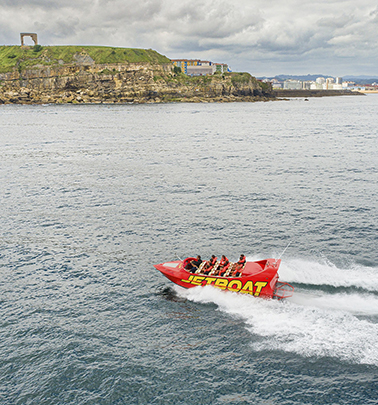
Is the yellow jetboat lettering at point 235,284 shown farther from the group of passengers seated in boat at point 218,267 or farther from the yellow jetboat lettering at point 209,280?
the yellow jetboat lettering at point 209,280

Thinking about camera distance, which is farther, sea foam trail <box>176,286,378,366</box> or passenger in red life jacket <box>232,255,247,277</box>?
passenger in red life jacket <box>232,255,247,277</box>

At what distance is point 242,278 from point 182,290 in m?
4.38

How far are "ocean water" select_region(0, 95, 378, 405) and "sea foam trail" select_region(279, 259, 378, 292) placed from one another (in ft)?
0.41

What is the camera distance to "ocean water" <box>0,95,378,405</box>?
17281 mm

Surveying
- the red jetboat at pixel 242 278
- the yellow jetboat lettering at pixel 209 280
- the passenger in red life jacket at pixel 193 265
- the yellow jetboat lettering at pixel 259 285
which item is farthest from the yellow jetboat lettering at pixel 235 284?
the passenger in red life jacket at pixel 193 265

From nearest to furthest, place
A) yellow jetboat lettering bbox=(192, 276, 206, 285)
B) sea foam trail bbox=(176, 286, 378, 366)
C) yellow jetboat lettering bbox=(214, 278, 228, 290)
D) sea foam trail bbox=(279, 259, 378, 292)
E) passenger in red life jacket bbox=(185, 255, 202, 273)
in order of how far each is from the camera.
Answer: sea foam trail bbox=(176, 286, 378, 366) < yellow jetboat lettering bbox=(214, 278, 228, 290) < sea foam trail bbox=(279, 259, 378, 292) < yellow jetboat lettering bbox=(192, 276, 206, 285) < passenger in red life jacket bbox=(185, 255, 202, 273)

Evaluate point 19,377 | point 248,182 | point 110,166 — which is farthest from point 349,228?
point 110,166

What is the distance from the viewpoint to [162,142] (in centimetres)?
8631

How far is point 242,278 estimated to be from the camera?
23719 millimetres

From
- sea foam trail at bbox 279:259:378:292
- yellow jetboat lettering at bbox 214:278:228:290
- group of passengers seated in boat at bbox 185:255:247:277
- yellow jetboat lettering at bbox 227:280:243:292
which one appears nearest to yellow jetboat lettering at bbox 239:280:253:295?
yellow jetboat lettering at bbox 227:280:243:292

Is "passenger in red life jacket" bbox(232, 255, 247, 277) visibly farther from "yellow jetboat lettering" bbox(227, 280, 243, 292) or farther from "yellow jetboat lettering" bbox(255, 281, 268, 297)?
"yellow jetboat lettering" bbox(255, 281, 268, 297)

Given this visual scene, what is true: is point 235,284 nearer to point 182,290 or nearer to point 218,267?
point 218,267

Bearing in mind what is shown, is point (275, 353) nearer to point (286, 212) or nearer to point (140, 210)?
point (286, 212)

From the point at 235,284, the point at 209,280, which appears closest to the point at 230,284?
the point at 235,284
